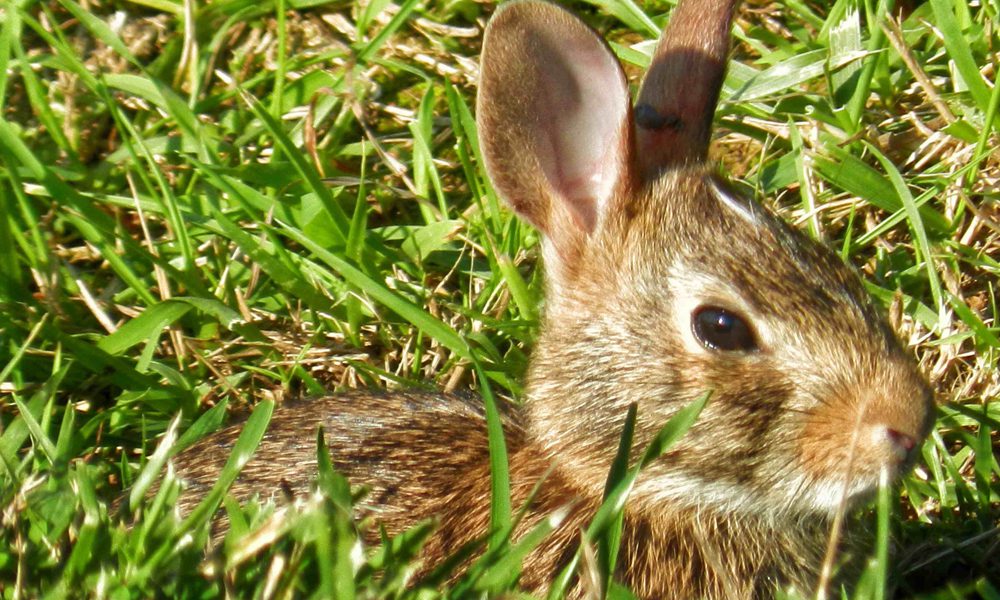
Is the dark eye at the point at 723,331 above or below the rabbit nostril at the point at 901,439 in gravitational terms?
above

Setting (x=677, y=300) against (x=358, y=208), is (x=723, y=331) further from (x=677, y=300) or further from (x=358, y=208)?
(x=358, y=208)

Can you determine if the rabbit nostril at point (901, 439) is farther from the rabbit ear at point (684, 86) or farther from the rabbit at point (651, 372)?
the rabbit ear at point (684, 86)

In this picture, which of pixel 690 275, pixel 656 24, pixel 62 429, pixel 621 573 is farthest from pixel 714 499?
pixel 656 24

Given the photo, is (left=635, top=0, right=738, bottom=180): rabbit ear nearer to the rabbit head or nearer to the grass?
the rabbit head

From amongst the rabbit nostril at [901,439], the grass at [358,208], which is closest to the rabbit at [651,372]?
the rabbit nostril at [901,439]

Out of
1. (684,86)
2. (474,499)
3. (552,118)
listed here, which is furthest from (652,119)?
(474,499)

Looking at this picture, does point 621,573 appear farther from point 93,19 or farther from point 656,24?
point 93,19
